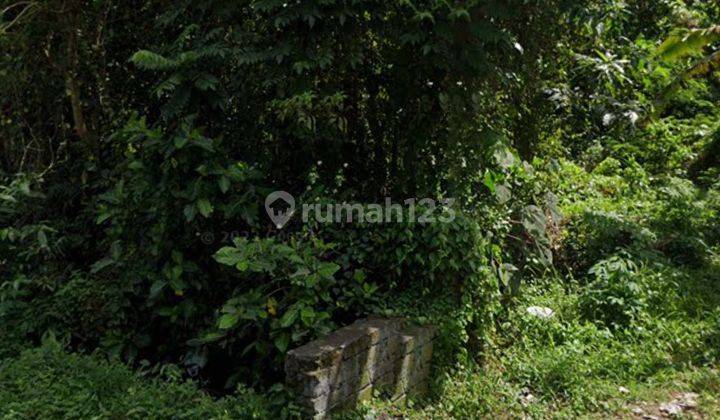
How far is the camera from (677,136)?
873 cm

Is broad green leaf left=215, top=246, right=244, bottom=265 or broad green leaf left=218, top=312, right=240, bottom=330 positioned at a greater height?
broad green leaf left=215, top=246, right=244, bottom=265

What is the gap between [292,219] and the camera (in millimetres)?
4570

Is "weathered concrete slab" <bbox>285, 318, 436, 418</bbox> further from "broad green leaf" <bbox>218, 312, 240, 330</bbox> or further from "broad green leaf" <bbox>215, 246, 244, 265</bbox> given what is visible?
"broad green leaf" <bbox>215, 246, 244, 265</bbox>

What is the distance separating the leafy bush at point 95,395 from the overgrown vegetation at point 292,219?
0.01m

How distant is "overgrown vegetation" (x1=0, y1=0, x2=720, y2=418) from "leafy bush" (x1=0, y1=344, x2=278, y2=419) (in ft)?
0.05

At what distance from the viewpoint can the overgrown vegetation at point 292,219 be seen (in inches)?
159

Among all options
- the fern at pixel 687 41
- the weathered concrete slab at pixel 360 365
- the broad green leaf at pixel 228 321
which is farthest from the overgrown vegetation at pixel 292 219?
the fern at pixel 687 41

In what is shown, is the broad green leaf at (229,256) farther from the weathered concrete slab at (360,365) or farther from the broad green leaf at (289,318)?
the weathered concrete slab at (360,365)

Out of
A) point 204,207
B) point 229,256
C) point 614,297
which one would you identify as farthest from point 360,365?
point 614,297

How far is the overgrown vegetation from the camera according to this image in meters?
4.04

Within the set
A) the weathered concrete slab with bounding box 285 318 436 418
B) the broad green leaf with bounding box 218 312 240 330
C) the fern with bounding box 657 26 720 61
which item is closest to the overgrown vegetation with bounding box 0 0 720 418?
the broad green leaf with bounding box 218 312 240 330

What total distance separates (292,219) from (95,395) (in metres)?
1.68

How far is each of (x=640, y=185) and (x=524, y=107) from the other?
3.19 meters

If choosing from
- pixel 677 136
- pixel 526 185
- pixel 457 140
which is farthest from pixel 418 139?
pixel 677 136
